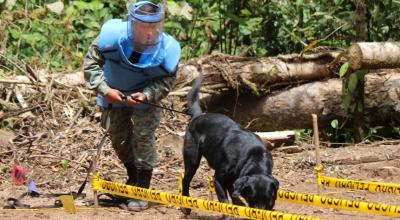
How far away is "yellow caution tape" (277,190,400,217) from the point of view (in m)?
5.33

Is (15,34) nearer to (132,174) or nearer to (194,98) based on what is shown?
(132,174)

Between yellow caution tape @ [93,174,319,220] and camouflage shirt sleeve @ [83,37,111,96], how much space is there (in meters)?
0.71

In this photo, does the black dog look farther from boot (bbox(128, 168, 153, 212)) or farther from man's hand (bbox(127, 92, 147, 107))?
man's hand (bbox(127, 92, 147, 107))

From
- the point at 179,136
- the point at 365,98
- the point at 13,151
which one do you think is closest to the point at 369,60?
the point at 365,98

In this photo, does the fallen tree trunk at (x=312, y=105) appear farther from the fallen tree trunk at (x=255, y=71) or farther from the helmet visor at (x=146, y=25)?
the helmet visor at (x=146, y=25)

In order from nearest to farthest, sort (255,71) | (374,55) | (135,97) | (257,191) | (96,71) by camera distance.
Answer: (257,191) < (135,97) < (96,71) < (374,55) < (255,71)

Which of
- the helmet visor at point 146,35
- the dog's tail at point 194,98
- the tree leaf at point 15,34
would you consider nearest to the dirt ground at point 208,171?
the dog's tail at point 194,98

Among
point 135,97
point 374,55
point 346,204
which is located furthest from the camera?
point 374,55

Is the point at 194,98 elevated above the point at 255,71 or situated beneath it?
elevated above

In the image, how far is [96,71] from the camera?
21.5 feet

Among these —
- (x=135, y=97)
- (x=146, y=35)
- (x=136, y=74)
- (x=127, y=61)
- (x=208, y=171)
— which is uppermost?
(x=146, y=35)

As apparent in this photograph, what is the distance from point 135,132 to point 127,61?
637mm

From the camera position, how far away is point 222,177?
6.25 meters

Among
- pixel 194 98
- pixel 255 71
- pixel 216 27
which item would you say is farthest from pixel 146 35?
pixel 216 27
